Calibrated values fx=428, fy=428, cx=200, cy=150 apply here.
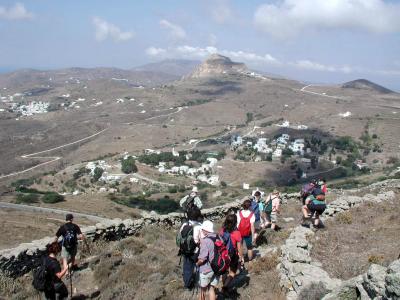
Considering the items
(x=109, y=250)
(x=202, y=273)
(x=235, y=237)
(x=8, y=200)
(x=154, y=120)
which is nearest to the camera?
(x=202, y=273)

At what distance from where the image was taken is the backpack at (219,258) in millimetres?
7449

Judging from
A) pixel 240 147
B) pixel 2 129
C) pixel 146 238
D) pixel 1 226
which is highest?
pixel 146 238

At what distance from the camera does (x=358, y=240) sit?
11.6m

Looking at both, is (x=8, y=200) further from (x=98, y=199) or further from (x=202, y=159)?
(x=202, y=159)

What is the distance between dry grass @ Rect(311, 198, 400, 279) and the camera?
918 cm

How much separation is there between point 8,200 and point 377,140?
101 m

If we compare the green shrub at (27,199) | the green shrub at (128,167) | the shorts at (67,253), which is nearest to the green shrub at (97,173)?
the green shrub at (128,167)

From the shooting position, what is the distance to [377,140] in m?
117

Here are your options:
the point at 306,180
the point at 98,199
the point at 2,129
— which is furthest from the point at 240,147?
the point at 2,129

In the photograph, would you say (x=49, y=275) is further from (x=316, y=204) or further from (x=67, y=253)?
(x=316, y=204)

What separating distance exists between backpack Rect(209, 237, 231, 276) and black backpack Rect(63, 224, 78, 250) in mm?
4121

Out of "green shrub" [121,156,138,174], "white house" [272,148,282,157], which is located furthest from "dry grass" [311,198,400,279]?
"white house" [272,148,282,157]

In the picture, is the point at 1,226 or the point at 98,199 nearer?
the point at 1,226

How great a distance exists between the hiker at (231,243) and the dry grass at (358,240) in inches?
82.5
